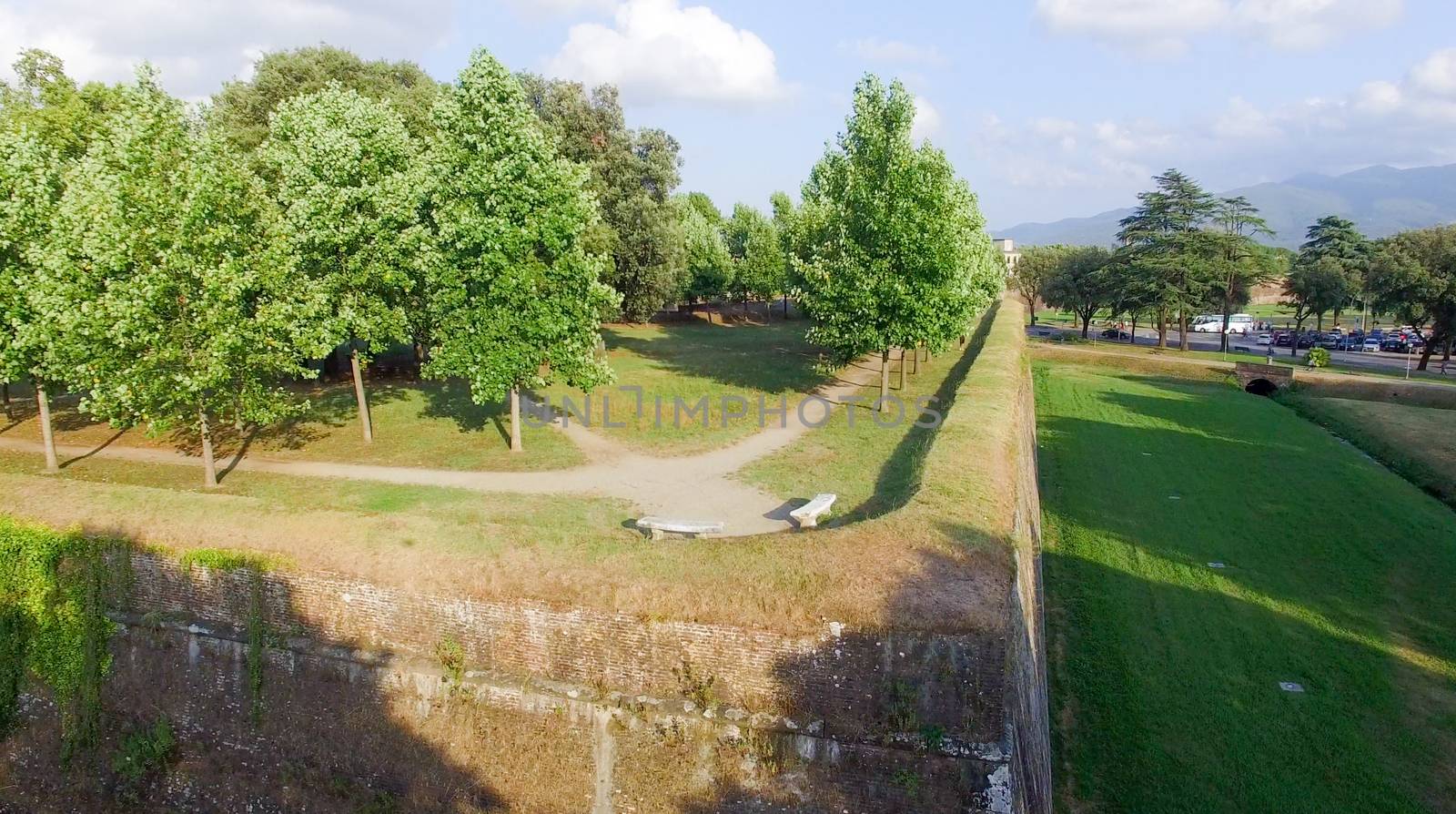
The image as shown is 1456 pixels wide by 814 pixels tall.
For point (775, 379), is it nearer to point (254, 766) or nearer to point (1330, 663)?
point (1330, 663)

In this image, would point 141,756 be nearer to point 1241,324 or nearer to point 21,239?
point 21,239

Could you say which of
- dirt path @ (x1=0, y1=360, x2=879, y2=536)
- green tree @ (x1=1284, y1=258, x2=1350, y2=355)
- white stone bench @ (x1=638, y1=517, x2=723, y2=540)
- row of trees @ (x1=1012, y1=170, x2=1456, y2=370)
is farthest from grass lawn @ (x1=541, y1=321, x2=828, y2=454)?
green tree @ (x1=1284, y1=258, x2=1350, y2=355)

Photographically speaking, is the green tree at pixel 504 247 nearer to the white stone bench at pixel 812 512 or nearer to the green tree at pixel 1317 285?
the white stone bench at pixel 812 512

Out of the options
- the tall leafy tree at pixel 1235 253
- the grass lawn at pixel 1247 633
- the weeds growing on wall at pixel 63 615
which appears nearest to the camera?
the grass lawn at pixel 1247 633

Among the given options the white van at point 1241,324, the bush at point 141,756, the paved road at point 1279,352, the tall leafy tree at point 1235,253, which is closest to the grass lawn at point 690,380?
the bush at point 141,756

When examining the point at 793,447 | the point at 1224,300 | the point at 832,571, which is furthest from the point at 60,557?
the point at 1224,300
